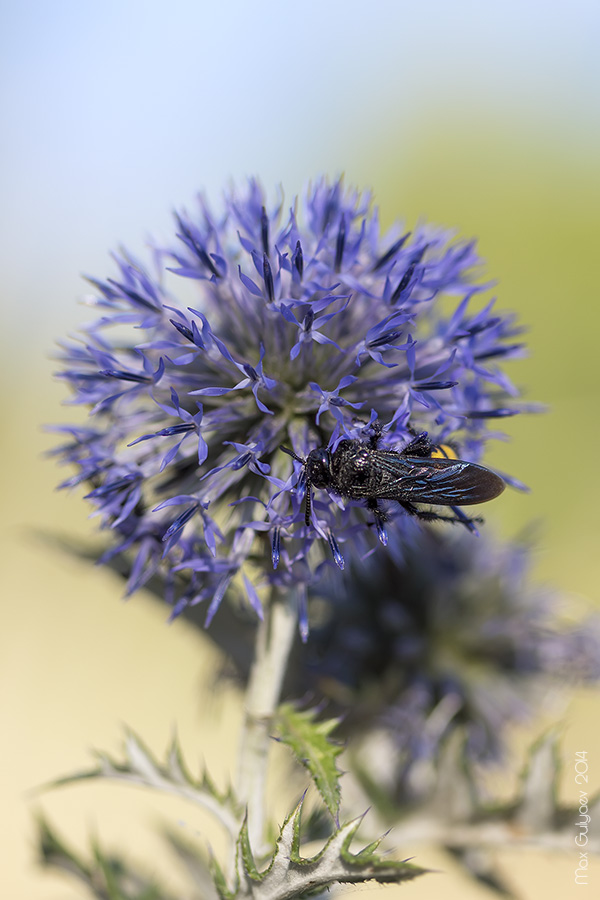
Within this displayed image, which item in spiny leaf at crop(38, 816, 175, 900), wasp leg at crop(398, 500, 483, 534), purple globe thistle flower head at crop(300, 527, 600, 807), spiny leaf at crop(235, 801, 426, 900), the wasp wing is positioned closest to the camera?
spiny leaf at crop(235, 801, 426, 900)

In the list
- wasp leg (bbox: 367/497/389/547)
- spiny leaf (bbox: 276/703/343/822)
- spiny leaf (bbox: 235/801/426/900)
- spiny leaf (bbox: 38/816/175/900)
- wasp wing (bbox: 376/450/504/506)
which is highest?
wasp wing (bbox: 376/450/504/506)

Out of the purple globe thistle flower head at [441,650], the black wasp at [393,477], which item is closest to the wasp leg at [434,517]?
the black wasp at [393,477]

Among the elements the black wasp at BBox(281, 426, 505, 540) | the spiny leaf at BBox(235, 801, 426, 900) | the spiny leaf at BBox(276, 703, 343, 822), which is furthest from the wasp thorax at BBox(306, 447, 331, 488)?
the spiny leaf at BBox(235, 801, 426, 900)

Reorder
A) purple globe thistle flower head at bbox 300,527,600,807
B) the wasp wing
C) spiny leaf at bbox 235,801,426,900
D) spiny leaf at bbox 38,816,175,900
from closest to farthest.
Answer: spiny leaf at bbox 235,801,426,900 < the wasp wing < spiny leaf at bbox 38,816,175,900 < purple globe thistle flower head at bbox 300,527,600,807

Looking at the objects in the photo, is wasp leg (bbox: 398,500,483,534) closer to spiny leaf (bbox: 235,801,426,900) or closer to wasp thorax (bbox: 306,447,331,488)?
wasp thorax (bbox: 306,447,331,488)

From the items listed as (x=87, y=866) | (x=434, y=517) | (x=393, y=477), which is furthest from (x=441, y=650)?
(x=87, y=866)

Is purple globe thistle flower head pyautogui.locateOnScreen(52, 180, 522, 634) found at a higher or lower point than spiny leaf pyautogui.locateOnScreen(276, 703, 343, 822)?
higher

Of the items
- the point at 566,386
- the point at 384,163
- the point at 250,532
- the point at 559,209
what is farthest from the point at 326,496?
the point at 384,163

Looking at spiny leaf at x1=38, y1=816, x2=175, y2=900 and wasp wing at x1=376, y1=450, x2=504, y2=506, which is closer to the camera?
wasp wing at x1=376, y1=450, x2=504, y2=506

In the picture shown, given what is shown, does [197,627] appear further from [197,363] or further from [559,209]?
[559,209]
